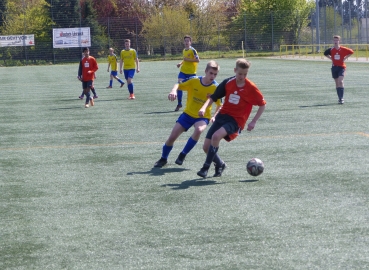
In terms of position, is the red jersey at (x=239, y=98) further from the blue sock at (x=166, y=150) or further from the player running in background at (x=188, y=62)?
the player running in background at (x=188, y=62)

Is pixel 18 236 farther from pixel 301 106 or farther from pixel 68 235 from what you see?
pixel 301 106

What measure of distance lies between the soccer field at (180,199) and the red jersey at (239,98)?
0.82 meters

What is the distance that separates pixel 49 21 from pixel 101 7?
60.6ft

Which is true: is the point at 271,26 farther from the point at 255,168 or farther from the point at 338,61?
the point at 255,168

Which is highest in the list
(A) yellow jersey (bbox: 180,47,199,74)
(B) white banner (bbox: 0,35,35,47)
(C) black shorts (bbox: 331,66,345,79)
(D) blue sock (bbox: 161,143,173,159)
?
(B) white banner (bbox: 0,35,35,47)

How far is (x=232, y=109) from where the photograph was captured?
874cm

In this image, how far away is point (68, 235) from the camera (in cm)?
622

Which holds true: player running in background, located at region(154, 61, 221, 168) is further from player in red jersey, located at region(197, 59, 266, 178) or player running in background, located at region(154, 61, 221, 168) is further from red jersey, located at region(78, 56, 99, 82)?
red jersey, located at region(78, 56, 99, 82)

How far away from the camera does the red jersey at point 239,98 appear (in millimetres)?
8617

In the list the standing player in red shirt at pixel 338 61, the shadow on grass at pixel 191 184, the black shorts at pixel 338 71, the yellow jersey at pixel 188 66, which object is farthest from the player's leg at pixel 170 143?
the black shorts at pixel 338 71

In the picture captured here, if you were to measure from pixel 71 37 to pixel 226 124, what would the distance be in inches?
2010

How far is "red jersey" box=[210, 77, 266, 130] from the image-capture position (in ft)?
28.3

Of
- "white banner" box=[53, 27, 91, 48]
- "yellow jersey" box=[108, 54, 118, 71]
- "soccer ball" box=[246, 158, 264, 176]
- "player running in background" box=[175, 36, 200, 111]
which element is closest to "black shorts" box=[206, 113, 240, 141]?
"soccer ball" box=[246, 158, 264, 176]

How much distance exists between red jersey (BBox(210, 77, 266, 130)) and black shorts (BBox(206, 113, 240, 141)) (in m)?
0.06
